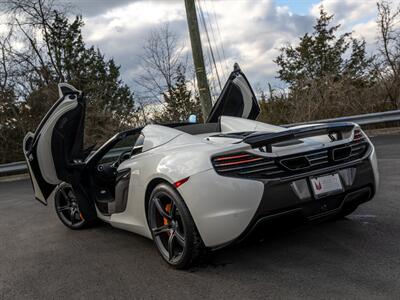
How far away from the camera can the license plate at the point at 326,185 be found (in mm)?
2924

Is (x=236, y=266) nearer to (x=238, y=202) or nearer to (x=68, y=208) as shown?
(x=238, y=202)

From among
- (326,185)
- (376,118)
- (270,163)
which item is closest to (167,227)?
(270,163)

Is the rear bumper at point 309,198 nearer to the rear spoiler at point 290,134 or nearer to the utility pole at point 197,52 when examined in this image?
the rear spoiler at point 290,134

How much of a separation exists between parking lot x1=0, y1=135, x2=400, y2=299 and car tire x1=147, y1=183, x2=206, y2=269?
0.12 metres

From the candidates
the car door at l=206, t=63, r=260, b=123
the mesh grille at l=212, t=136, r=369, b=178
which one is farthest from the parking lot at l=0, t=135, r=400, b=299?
the car door at l=206, t=63, r=260, b=123

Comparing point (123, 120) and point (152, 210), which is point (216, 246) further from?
point (123, 120)

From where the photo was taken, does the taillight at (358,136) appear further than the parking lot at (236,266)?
Yes

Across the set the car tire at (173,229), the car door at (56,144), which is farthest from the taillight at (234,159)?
the car door at (56,144)

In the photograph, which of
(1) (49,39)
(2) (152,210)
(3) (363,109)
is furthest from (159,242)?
(1) (49,39)

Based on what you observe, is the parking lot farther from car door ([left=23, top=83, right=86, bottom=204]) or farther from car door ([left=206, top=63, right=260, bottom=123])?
car door ([left=206, top=63, right=260, bottom=123])

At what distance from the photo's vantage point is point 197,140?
317 cm

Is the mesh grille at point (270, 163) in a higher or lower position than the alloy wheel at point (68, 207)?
higher

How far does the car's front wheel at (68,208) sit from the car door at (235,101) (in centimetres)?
193

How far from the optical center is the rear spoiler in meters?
2.85
